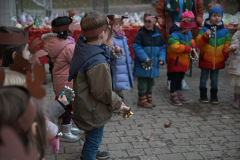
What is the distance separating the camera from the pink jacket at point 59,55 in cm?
412

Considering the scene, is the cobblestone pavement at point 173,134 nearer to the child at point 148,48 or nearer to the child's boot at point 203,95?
the child's boot at point 203,95

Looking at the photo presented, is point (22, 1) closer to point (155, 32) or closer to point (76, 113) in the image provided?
point (155, 32)

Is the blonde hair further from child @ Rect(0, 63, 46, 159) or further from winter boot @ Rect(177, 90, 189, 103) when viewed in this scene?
winter boot @ Rect(177, 90, 189, 103)

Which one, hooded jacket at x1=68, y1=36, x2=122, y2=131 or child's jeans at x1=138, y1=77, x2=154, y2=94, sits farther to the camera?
child's jeans at x1=138, y1=77, x2=154, y2=94

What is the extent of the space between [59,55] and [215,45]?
9.58 feet

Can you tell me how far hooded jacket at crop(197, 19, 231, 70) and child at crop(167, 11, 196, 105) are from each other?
269mm

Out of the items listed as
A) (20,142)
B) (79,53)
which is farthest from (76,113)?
(20,142)

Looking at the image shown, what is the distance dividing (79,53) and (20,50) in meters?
0.69

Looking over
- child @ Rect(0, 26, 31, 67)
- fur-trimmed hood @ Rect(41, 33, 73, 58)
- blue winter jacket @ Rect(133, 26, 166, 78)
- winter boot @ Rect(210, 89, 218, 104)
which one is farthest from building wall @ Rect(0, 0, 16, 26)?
child @ Rect(0, 26, 31, 67)

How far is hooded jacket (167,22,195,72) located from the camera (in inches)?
220

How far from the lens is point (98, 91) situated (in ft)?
10.1

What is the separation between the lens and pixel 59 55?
4148 millimetres

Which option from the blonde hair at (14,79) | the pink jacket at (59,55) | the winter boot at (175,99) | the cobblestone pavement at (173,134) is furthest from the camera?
the winter boot at (175,99)

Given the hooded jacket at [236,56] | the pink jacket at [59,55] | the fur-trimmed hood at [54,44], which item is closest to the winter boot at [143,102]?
the hooded jacket at [236,56]
